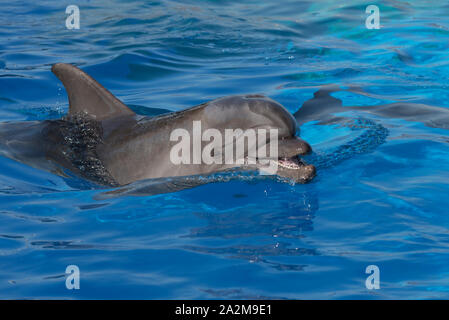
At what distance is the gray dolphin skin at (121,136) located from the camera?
547 cm

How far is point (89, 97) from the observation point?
659 centimetres

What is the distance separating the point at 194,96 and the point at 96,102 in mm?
3283

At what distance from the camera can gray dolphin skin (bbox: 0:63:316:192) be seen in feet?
17.9

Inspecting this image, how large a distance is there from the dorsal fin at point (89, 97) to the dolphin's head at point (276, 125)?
1.38 meters

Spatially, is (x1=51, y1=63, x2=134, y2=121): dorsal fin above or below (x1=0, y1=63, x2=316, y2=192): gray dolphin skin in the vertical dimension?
above

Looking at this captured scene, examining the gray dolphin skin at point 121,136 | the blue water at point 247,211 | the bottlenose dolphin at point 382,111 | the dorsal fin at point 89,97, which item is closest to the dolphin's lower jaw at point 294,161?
the gray dolphin skin at point 121,136

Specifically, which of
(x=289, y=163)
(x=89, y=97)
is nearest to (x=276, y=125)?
(x=289, y=163)

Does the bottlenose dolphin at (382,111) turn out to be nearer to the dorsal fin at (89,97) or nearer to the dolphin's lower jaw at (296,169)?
the dorsal fin at (89,97)

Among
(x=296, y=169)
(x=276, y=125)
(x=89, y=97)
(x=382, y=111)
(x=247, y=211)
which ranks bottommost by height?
(x=247, y=211)

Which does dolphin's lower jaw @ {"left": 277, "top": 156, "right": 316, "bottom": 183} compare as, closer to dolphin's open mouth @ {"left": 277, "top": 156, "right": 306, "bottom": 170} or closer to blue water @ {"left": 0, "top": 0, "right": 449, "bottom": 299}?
dolphin's open mouth @ {"left": 277, "top": 156, "right": 306, "bottom": 170}

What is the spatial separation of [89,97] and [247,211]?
6.92ft

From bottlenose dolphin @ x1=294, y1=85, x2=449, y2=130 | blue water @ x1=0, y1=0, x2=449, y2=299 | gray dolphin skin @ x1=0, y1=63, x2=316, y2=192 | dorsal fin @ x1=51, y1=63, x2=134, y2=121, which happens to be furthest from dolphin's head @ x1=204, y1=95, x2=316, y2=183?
bottlenose dolphin @ x1=294, y1=85, x2=449, y2=130

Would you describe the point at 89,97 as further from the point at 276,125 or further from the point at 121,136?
the point at 276,125

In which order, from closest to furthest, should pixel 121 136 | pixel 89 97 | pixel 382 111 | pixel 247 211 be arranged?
1. pixel 247 211
2. pixel 121 136
3. pixel 89 97
4. pixel 382 111
